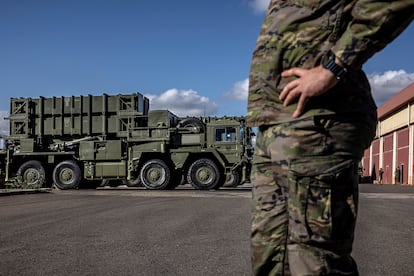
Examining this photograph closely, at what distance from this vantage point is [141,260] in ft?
15.3

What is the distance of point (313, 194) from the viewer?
6.37ft

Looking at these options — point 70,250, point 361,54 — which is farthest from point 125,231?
point 361,54

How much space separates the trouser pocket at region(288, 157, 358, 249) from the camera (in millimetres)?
1938

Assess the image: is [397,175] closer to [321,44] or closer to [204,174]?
[204,174]

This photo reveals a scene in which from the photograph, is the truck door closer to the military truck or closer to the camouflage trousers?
the military truck

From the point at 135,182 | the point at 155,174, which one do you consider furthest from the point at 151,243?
the point at 135,182

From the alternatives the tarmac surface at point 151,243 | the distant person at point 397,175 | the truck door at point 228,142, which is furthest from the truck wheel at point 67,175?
the distant person at point 397,175

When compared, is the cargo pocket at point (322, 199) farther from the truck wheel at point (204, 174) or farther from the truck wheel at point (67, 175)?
the truck wheel at point (67, 175)

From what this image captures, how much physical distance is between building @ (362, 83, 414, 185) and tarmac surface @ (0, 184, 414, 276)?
25896mm

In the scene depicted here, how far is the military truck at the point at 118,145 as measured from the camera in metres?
18.1

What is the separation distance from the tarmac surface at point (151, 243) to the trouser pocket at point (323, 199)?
2383 mm

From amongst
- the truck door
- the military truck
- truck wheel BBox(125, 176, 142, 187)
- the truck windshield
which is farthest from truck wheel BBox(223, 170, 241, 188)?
truck wheel BBox(125, 176, 142, 187)

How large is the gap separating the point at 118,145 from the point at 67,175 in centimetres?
234

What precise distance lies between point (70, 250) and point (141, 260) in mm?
930
